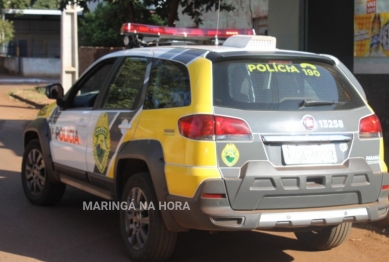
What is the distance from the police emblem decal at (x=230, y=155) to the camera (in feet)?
15.5

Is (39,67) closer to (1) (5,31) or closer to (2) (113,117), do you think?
(1) (5,31)

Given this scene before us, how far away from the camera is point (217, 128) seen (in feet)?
15.6

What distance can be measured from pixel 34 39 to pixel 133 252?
43.0 m

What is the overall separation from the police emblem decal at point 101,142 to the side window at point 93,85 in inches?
19.2

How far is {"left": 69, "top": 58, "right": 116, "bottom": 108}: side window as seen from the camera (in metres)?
6.55

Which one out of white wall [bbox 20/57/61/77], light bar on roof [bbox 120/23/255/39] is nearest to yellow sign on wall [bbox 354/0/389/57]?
light bar on roof [bbox 120/23/255/39]

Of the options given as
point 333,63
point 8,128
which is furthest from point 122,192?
point 8,128

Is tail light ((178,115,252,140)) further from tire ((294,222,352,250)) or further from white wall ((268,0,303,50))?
white wall ((268,0,303,50))

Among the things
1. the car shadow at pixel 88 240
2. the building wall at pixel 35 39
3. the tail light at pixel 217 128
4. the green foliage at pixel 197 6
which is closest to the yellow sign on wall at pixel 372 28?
the car shadow at pixel 88 240

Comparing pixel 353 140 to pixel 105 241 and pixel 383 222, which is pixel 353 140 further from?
pixel 105 241

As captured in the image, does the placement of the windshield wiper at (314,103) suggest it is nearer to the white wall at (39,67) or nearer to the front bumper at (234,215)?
the front bumper at (234,215)

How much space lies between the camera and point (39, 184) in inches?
Answer: 291

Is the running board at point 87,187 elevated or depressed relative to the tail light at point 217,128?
depressed

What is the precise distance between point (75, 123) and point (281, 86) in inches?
93.5
